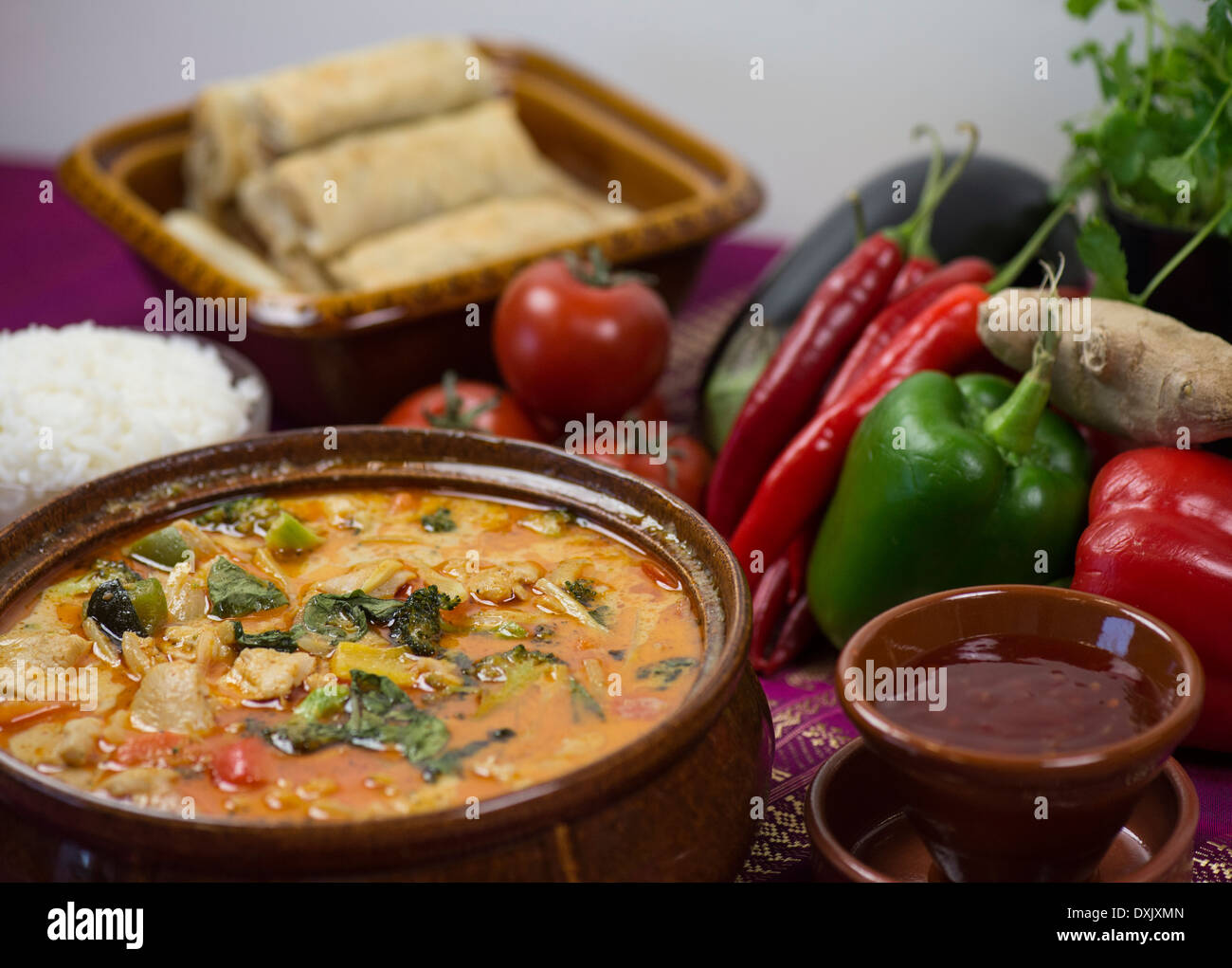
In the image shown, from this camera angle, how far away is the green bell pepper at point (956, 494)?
225 centimetres

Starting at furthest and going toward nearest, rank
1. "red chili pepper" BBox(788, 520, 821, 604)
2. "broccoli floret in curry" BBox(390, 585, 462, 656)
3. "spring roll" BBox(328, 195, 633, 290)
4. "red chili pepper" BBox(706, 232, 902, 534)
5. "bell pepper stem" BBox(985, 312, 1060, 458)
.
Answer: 1. "spring roll" BBox(328, 195, 633, 290)
2. "red chili pepper" BBox(706, 232, 902, 534)
3. "red chili pepper" BBox(788, 520, 821, 604)
4. "bell pepper stem" BBox(985, 312, 1060, 458)
5. "broccoli floret in curry" BBox(390, 585, 462, 656)

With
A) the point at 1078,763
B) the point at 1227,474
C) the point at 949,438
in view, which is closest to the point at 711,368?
the point at 949,438

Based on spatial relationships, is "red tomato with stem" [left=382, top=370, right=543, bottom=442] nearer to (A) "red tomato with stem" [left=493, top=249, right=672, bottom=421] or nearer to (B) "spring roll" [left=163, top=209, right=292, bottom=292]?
(A) "red tomato with stem" [left=493, top=249, right=672, bottom=421]

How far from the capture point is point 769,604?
8.55 feet

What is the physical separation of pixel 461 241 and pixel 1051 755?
7.62 feet

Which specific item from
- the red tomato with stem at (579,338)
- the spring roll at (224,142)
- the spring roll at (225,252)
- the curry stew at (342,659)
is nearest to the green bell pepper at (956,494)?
the curry stew at (342,659)

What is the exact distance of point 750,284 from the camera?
432 centimetres

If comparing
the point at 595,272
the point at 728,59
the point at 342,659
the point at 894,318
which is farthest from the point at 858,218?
the point at 728,59

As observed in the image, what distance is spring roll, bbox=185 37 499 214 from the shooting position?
3.69 meters

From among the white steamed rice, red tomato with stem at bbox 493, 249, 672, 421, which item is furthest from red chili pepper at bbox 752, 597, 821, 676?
the white steamed rice

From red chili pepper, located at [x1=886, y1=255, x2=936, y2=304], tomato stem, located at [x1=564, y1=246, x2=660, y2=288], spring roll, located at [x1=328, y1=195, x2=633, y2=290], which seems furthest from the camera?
spring roll, located at [x1=328, y1=195, x2=633, y2=290]

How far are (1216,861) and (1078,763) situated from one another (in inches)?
23.3

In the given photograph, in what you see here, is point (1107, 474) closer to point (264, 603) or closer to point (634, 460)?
point (634, 460)

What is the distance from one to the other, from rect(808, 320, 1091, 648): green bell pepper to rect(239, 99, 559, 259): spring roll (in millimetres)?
1704
